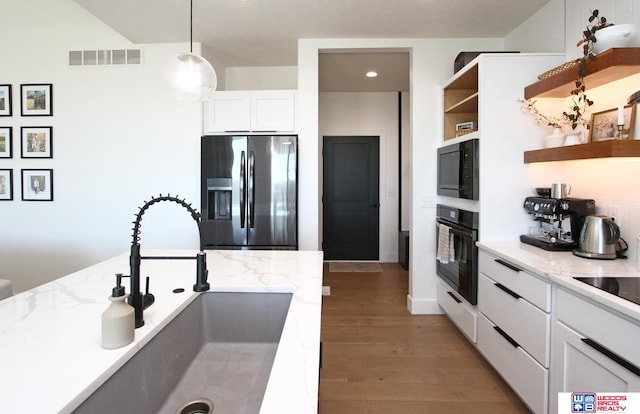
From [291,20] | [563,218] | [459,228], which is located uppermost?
[291,20]

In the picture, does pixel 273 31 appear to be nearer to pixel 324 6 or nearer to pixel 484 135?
pixel 324 6

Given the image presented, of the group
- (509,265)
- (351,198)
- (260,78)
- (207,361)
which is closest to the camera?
(207,361)

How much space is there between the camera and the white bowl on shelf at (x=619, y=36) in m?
1.81

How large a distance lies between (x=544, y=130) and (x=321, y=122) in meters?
3.58

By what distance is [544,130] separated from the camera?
8.23 feet

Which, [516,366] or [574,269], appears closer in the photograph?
[574,269]

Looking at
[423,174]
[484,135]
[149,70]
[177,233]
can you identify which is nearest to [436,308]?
[423,174]

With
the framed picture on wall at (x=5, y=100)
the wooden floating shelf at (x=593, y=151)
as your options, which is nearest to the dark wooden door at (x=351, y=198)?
the wooden floating shelf at (x=593, y=151)

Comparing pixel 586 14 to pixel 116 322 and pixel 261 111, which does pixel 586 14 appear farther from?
pixel 116 322

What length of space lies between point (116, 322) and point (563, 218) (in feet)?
7.97

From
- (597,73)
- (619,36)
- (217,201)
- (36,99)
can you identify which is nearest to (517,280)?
(597,73)

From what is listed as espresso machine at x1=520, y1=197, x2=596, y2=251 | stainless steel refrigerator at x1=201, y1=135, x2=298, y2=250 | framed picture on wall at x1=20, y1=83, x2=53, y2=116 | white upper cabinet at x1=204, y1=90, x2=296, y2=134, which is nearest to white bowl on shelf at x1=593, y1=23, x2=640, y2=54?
espresso machine at x1=520, y1=197, x2=596, y2=251

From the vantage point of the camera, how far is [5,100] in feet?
11.7

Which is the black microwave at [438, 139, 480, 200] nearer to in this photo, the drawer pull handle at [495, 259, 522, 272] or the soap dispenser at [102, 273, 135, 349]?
the drawer pull handle at [495, 259, 522, 272]
